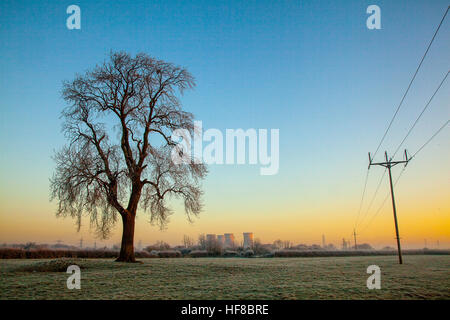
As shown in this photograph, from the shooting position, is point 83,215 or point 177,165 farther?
point 177,165

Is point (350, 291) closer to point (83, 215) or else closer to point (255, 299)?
point (255, 299)

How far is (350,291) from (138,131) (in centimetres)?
1883

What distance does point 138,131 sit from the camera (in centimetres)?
2480

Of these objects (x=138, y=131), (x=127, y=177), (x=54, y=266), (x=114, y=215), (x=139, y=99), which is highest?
(x=139, y=99)

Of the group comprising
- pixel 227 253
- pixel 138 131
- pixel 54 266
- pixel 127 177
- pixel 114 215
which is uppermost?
pixel 138 131

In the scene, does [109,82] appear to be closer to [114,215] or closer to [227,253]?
[114,215]

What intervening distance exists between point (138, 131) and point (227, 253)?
1408 inches
